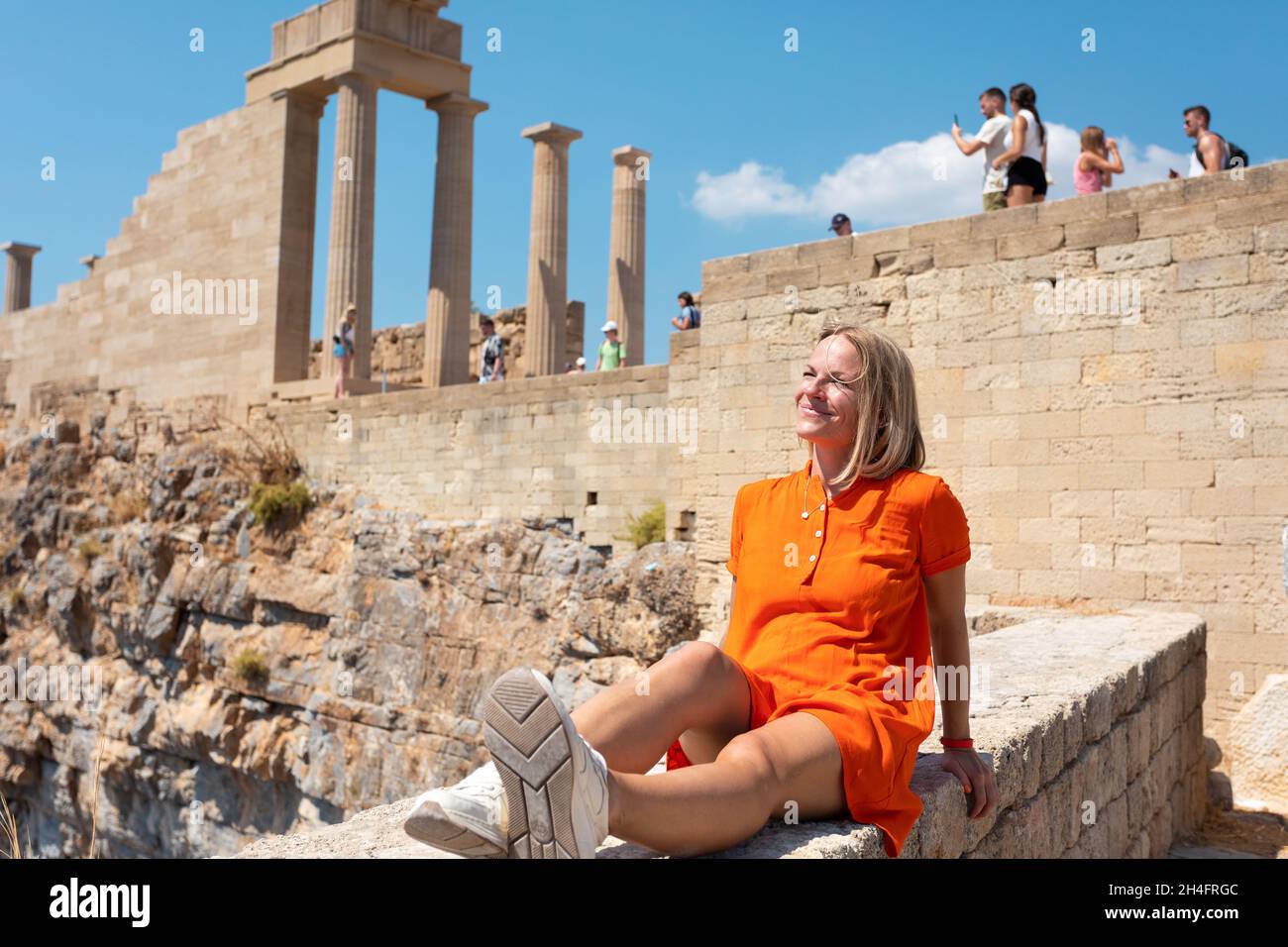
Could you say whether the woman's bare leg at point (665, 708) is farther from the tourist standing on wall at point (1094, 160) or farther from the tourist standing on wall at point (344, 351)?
the tourist standing on wall at point (344, 351)

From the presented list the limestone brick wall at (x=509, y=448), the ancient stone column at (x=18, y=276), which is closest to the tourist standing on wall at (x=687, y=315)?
the limestone brick wall at (x=509, y=448)

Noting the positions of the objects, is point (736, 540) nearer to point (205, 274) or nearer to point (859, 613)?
point (859, 613)

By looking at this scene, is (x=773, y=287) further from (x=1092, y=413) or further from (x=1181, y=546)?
(x=1181, y=546)

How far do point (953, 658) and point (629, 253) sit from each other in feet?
51.7

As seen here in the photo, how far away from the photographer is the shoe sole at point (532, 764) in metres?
2.09

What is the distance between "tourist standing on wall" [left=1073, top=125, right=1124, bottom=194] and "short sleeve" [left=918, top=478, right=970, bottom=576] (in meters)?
7.07

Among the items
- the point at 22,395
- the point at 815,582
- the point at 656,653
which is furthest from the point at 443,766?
the point at 22,395

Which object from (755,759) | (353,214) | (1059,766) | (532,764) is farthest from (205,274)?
(532,764)

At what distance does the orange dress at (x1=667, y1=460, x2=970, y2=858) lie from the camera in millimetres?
2736

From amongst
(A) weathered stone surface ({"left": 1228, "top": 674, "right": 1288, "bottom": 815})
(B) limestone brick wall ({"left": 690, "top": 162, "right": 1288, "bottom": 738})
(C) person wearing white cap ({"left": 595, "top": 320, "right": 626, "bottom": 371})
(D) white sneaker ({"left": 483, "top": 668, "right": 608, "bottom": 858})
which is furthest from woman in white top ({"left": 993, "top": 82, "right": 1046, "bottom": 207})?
(D) white sneaker ({"left": 483, "top": 668, "right": 608, "bottom": 858})

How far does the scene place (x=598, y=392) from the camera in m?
12.7

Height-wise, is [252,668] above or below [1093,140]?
below

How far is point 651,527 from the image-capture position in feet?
39.1
